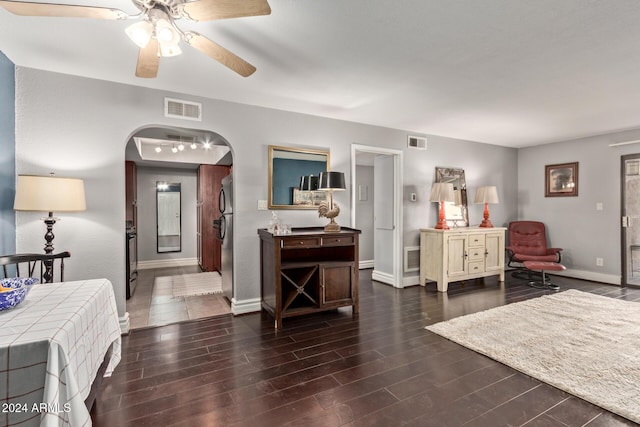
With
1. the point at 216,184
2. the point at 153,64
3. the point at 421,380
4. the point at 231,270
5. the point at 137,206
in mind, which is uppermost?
the point at 153,64

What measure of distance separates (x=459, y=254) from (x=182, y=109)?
13.7 ft

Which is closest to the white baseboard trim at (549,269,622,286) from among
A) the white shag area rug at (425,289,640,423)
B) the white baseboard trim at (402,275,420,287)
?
the white shag area rug at (425,289,640,423)

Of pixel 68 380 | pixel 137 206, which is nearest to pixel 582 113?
pixel 68 380

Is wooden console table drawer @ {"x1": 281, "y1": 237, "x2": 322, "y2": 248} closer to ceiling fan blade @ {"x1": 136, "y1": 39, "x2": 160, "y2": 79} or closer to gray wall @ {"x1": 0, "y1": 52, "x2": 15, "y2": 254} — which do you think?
ceiling fan blade @ {"x1": 136, "y1": 39, "x2": 160, "y2": 79}

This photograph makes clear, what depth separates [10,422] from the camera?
101cm

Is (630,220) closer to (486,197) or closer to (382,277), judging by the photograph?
(486,197)

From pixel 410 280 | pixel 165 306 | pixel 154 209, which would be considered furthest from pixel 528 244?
pixel 154 209

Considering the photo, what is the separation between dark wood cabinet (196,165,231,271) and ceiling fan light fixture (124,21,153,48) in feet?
14.5

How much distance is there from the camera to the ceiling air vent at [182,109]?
3.14 meters

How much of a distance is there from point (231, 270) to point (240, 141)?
1539 millimetres

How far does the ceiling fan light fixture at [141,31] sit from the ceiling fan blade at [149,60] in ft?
0.52

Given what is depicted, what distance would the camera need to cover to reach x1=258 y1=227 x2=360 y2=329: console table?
124 inches

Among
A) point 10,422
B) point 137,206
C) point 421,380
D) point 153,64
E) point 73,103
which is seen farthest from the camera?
point 137,206

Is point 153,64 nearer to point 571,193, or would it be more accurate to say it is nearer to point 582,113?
point 582,113
